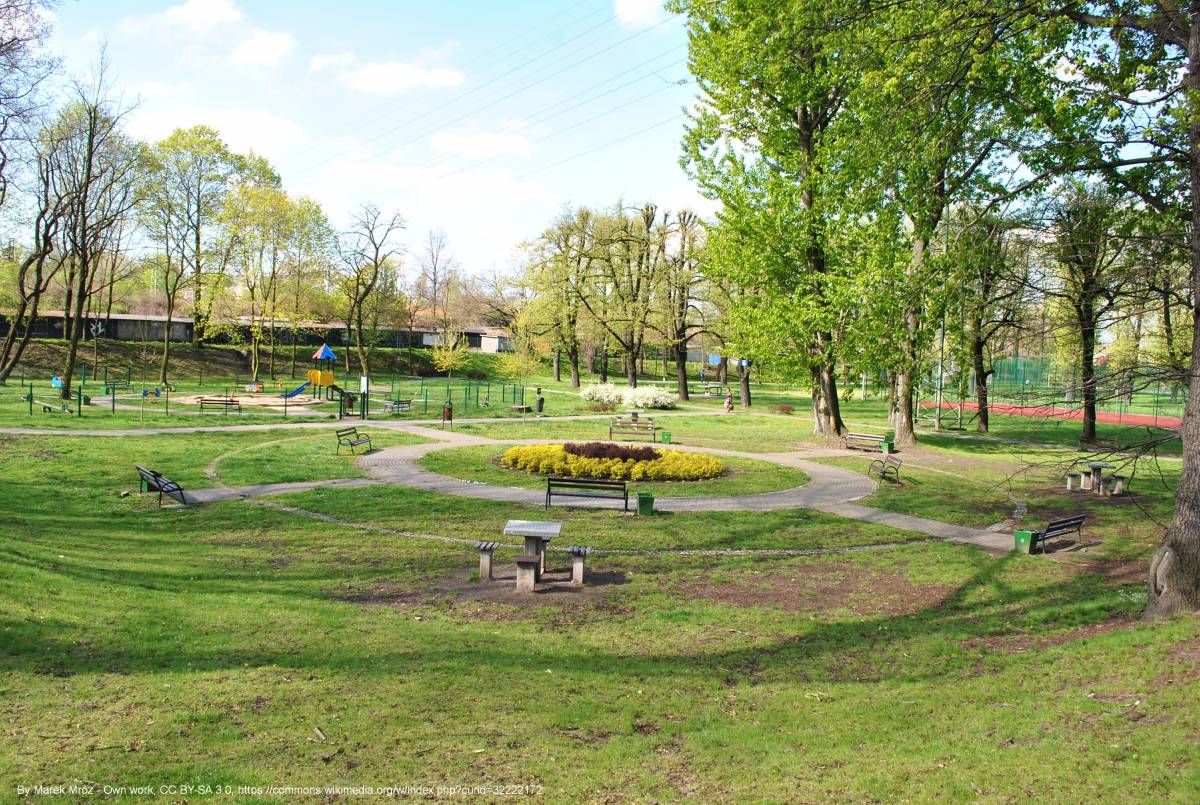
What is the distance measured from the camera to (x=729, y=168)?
2794cm

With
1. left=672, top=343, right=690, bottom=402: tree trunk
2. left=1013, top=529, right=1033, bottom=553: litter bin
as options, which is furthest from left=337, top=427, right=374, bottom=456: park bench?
left=672, top=343, right=690, bottom=402: tree trunk

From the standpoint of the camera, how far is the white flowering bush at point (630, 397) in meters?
43.6

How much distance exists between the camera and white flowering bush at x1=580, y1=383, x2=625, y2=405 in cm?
4394

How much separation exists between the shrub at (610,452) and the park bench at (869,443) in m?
10.1

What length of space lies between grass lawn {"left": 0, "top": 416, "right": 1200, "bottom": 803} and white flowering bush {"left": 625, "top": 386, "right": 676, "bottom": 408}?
28.6 metres

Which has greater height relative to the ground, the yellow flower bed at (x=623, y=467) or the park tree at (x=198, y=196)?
the park tree at (x=198, y=196)

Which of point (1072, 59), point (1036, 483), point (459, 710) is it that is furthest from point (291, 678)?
point (1036, 483)

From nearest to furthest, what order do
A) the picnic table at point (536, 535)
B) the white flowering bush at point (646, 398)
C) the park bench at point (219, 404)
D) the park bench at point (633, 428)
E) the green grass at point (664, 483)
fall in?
the picnic table at point (536, 535) → the green grass at point (664, 483) → the park bench at point (633, 428) → the park bench at point (219, 404) → the white flowering bush at point (646, 398)

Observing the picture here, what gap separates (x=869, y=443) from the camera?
27.9 m

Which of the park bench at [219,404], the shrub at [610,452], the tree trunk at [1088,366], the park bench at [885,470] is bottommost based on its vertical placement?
the park bench at [885,470]

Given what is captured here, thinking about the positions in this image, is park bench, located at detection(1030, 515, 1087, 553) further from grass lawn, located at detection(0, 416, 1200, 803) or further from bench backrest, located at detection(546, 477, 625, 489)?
bench backrest, located at detection(546, 477, 625, 489)

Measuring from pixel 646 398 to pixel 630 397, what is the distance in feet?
3.06

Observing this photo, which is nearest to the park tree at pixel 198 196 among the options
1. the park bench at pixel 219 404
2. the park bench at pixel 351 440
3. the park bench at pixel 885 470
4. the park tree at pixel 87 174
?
the park tree at pixel 87 174

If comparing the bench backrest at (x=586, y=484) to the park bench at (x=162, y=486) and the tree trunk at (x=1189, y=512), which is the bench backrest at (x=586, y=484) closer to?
the park bench at (x=162, y=486)
